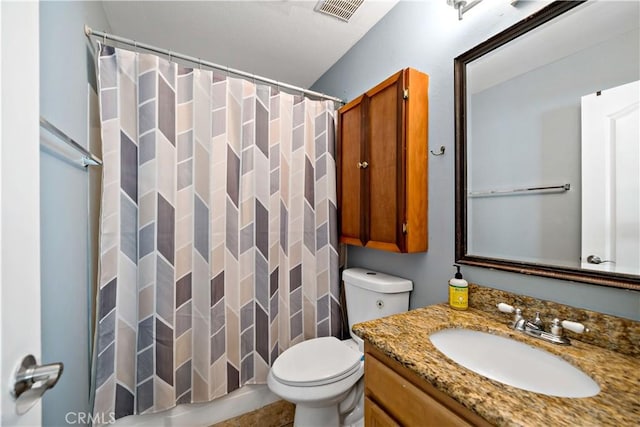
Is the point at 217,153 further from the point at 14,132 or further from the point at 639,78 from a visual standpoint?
the point at 639,78

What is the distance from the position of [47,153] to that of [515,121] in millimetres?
1568

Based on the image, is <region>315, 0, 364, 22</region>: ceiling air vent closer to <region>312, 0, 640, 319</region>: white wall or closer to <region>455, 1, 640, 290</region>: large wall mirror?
<region>312, 0, 640, 319</region>: white wall

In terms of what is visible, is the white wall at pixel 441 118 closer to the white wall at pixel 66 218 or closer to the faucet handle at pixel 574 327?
the faucet handle at pixel 574 327

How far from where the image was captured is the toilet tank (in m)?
1.30

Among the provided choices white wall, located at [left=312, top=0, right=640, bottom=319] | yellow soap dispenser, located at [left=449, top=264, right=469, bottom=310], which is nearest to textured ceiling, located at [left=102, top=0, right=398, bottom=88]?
white wall, located at [left=312, top=0, right=640, bottom=319]

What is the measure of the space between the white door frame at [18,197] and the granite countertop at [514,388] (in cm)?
75

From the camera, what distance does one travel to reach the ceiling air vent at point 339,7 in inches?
53.1

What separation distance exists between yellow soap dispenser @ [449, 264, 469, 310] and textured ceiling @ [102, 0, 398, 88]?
58.3 inches

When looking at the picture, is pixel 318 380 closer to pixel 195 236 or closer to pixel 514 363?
pixel 514 363

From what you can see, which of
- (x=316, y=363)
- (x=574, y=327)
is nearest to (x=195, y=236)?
(x=316, y=363)

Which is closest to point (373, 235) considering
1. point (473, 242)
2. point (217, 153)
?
point (473, 242)

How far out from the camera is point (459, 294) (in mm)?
1020

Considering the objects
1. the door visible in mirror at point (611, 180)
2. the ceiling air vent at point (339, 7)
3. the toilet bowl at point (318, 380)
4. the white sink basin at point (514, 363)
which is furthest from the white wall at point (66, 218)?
the door visible in mirror at point (611, 180)

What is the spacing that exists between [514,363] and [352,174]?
3.73 feet
